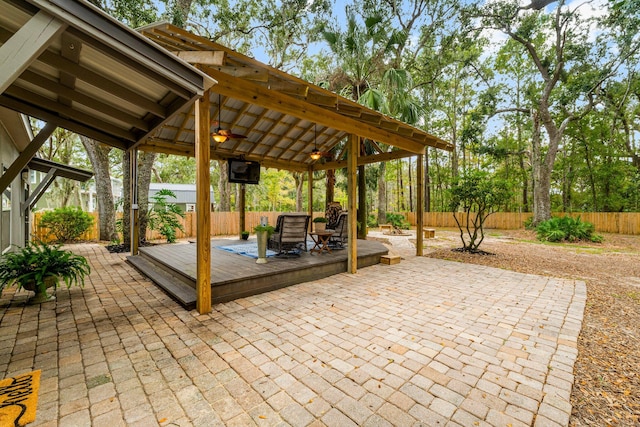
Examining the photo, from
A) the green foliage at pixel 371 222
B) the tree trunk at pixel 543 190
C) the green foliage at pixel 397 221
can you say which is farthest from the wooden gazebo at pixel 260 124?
the tree trunk at pixel 543 190

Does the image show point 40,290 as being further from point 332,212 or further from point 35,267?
point 332,212

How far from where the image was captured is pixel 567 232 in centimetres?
1078

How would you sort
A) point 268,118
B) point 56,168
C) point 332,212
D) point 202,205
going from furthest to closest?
point 332,212, point 268,118, point 56,168, point 202,205

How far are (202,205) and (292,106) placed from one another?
6.97 ft

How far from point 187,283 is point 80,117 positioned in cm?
284

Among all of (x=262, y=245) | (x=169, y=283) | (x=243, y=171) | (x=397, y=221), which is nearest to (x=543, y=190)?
(x=397, y=221)

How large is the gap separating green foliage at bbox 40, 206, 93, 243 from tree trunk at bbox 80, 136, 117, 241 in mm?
488

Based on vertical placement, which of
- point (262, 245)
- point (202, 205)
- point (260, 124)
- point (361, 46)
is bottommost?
point (262, 245)

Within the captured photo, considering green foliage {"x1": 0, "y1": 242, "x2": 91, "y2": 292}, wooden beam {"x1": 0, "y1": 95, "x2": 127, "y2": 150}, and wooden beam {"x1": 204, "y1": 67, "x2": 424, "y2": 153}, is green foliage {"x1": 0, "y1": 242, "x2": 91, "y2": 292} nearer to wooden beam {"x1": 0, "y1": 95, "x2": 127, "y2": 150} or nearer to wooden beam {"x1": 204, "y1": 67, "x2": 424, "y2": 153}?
wooden beam {"x1": 0, "y1": 95, "x2": 127, "y2": 150}

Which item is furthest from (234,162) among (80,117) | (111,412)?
(111,412)

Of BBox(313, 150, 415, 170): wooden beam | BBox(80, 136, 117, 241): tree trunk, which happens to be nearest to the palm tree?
BBox(313, 150, 415, 170): wooden beam

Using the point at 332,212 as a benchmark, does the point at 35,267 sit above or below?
below

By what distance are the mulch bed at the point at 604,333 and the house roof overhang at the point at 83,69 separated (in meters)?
3.69

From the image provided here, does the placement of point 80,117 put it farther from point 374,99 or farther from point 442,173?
point 442,173
